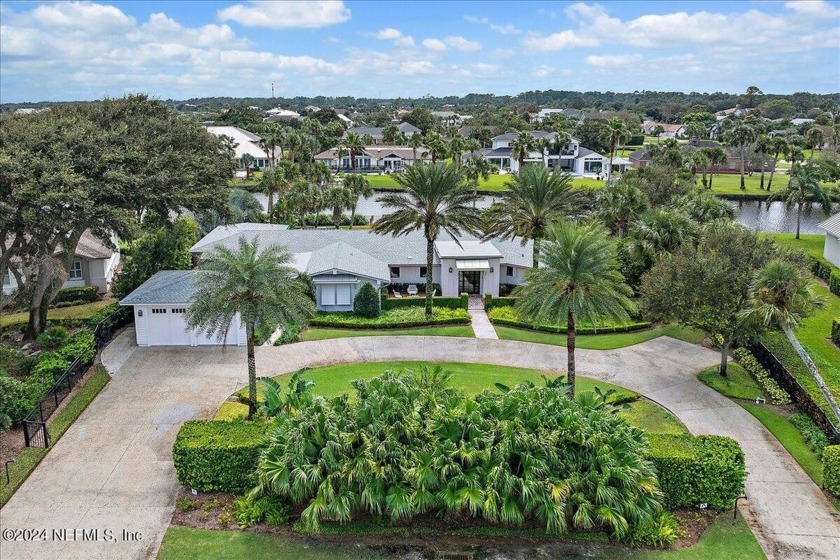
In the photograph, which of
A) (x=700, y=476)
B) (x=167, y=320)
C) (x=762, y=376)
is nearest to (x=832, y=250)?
(x=762, y=376)

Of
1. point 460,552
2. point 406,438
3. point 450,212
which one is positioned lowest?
point 460,552

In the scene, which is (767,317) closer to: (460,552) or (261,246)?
(460,552)

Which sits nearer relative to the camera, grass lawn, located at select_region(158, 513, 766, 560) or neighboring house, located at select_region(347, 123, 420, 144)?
grass lawn, located at select_region(158, 513, 766, 560)

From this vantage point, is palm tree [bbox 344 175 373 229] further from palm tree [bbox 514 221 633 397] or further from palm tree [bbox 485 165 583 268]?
palm tree [bbox 514 221 633 397]

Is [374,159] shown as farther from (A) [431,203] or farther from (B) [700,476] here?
(B) [700,476]

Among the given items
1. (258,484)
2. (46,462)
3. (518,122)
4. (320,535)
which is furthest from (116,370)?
(518,122)

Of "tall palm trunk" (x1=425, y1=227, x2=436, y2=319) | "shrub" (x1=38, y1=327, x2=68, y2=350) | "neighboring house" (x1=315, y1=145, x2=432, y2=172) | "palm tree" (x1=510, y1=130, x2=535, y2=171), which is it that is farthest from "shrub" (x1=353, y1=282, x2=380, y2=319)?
"neighboring house" (x1=315, y1=145, x2=432, y2=172)

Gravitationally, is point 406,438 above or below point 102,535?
above
